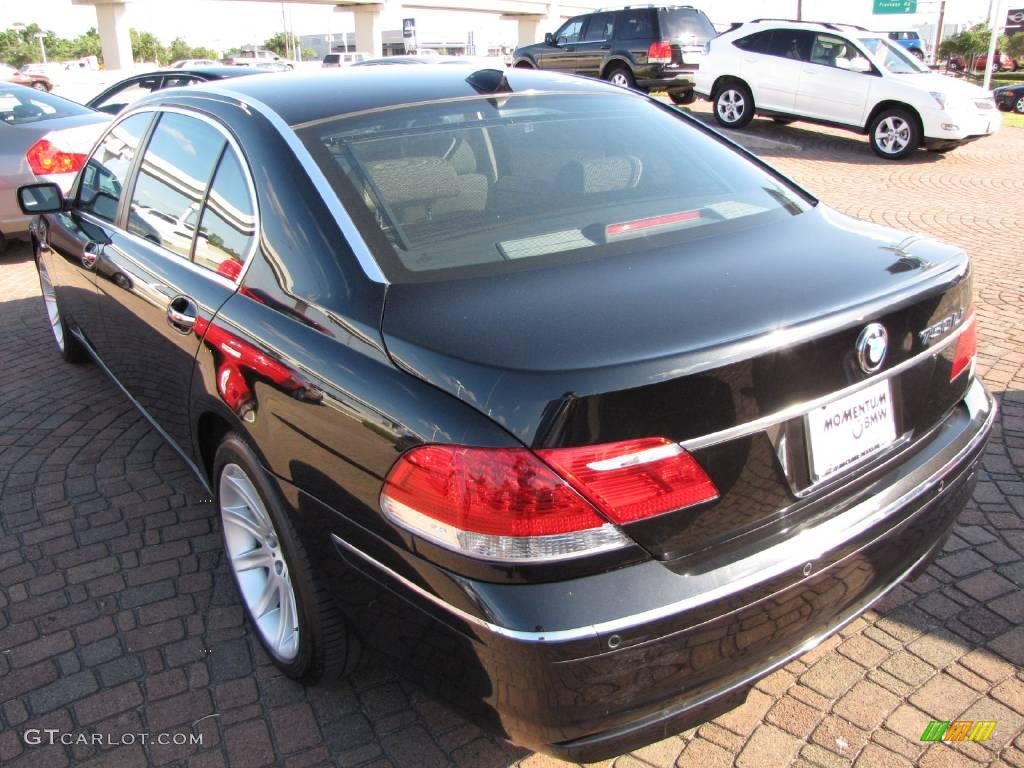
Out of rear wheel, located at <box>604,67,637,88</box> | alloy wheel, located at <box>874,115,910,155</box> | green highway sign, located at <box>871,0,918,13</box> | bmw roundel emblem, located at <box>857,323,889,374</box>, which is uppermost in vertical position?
green highway sign, located at <box>871,0,918,13</box>

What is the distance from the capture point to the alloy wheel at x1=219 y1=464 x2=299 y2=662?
2568 millimetres

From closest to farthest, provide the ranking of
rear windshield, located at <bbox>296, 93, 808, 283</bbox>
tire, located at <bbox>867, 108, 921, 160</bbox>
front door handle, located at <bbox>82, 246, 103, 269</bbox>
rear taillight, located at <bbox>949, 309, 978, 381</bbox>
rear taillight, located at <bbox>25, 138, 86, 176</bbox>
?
1. rear windshield, located at <bbox>296, 93, 808, 283</bbox>
2. rear taillight, located at <bbox>949, 309, 978, 381</bbox>
3. front door handle, located at <bbox>82, 246, 103, 269</bbox>
4. rear taillight, located at <bbox>25, 138, 86, 176</bbox>
5. tire, located at <bbox>867, 108, 921, 160</bbox>

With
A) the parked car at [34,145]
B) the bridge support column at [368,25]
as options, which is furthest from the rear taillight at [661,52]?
the bridge support column at [368,25]

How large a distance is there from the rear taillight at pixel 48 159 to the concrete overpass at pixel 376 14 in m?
48.0

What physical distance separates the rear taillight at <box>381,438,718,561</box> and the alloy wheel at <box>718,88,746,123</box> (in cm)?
1457

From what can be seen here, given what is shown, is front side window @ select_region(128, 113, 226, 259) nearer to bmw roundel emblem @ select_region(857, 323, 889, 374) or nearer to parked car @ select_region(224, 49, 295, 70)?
bmw roundel emblem @ select_region(857, 323, 889, 374)

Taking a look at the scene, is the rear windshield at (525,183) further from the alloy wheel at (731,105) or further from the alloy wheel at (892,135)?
the alloy wheel at (731,105)

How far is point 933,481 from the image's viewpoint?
2293 millimetres

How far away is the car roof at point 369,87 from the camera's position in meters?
2.69

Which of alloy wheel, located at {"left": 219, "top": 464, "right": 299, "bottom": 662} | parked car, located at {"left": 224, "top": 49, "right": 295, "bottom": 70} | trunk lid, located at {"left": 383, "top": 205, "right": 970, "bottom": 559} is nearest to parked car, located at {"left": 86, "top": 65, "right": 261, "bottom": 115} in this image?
parked car, located at {"left": 224, "top": 49, "right": 295, "bottom": 70}

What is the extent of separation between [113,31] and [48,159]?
4887 centimetres

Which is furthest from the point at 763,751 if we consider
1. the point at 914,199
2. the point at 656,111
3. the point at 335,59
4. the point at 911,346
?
the point at 335,59

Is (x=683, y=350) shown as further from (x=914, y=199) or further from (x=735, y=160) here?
(x=914, y=199)

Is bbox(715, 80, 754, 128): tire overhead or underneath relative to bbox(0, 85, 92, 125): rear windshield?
underneath
